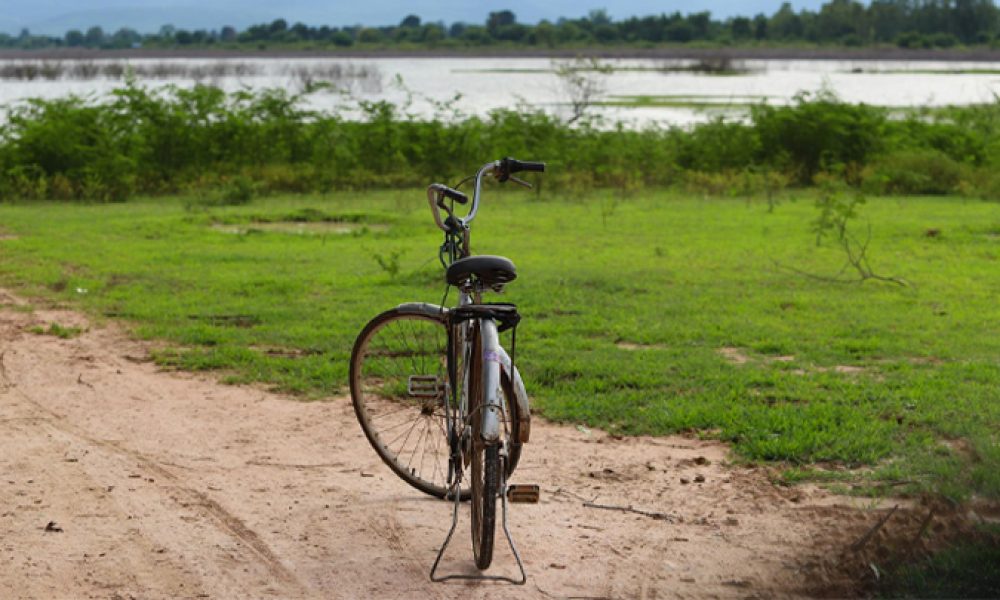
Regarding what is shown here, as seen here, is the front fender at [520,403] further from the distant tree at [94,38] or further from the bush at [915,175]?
the distant tree at [94,38]

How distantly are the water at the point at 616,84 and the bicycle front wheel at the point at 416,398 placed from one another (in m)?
20.0

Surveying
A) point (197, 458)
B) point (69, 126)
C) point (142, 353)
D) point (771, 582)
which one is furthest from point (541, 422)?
point (69, 126)

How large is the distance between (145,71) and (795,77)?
27.5m

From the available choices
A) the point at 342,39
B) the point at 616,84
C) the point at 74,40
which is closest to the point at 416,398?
the point at 616,84

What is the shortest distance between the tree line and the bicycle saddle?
212 ft

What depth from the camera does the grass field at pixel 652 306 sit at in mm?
5836

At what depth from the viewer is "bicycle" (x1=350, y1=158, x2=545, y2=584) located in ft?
13.1

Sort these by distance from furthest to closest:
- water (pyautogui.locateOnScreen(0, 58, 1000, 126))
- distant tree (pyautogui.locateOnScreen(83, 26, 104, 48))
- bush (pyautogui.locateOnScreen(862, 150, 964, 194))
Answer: distant tree (pyautogui.locateOnScreen(83, 26, 104, 48)) < water (pyautogui.locateOnScreen(0, 58, 1000, 126)) < bush (pyautogui.locateOnScreen(862, 150, 964, 194))

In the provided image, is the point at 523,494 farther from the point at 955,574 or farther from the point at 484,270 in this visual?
the point at 955,574

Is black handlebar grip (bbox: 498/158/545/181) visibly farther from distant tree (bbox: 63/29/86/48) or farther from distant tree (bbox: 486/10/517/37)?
distant tree (bbox: 63/29/86/48)

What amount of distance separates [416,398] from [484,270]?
1.45 meters

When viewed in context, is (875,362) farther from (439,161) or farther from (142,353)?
(439,161)

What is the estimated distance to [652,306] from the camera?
869cm

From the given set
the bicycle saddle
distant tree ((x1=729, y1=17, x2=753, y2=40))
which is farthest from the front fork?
distant tree ((x1=729, y1=17, x2=753, y2=40))
